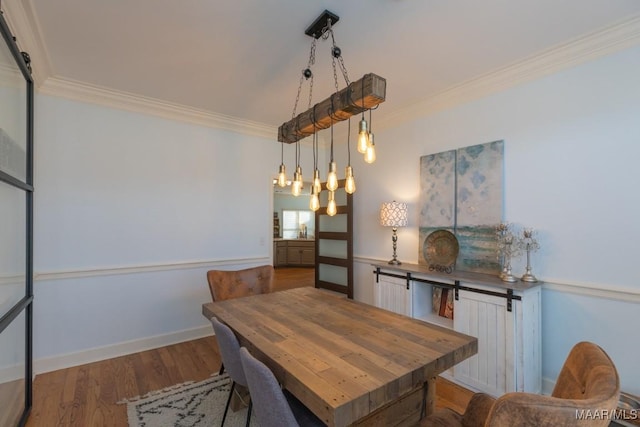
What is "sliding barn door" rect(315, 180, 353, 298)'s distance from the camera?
4.15 meters

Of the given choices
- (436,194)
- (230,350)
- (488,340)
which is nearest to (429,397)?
(488,340)

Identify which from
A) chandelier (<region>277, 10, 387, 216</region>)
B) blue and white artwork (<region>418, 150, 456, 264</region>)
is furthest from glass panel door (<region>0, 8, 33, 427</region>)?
blue and white artwork (<region>418, 150, 456, 264</region>)

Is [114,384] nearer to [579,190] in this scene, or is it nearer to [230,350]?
[230,350]

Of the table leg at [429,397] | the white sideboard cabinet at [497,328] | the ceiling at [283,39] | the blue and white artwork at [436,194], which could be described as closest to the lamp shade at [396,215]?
the blue and white artwork at [436,194]

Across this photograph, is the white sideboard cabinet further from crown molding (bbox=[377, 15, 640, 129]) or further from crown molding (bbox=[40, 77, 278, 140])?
crown molding (bbox=[40, 77, 278, 140])

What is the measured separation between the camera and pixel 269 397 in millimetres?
1184

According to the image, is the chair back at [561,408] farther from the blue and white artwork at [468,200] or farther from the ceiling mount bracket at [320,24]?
the ceiling mount bracket at [320,24]

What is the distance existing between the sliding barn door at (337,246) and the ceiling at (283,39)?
181 centimetres

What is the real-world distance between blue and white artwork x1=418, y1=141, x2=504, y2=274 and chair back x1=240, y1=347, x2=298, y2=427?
231 cm

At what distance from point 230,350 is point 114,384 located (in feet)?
5.69

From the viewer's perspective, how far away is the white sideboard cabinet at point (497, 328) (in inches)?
86.9

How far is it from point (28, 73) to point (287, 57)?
1.85 meters

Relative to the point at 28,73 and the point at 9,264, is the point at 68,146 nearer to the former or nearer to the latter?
the point at 28,73

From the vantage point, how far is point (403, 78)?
2781 millimetres
